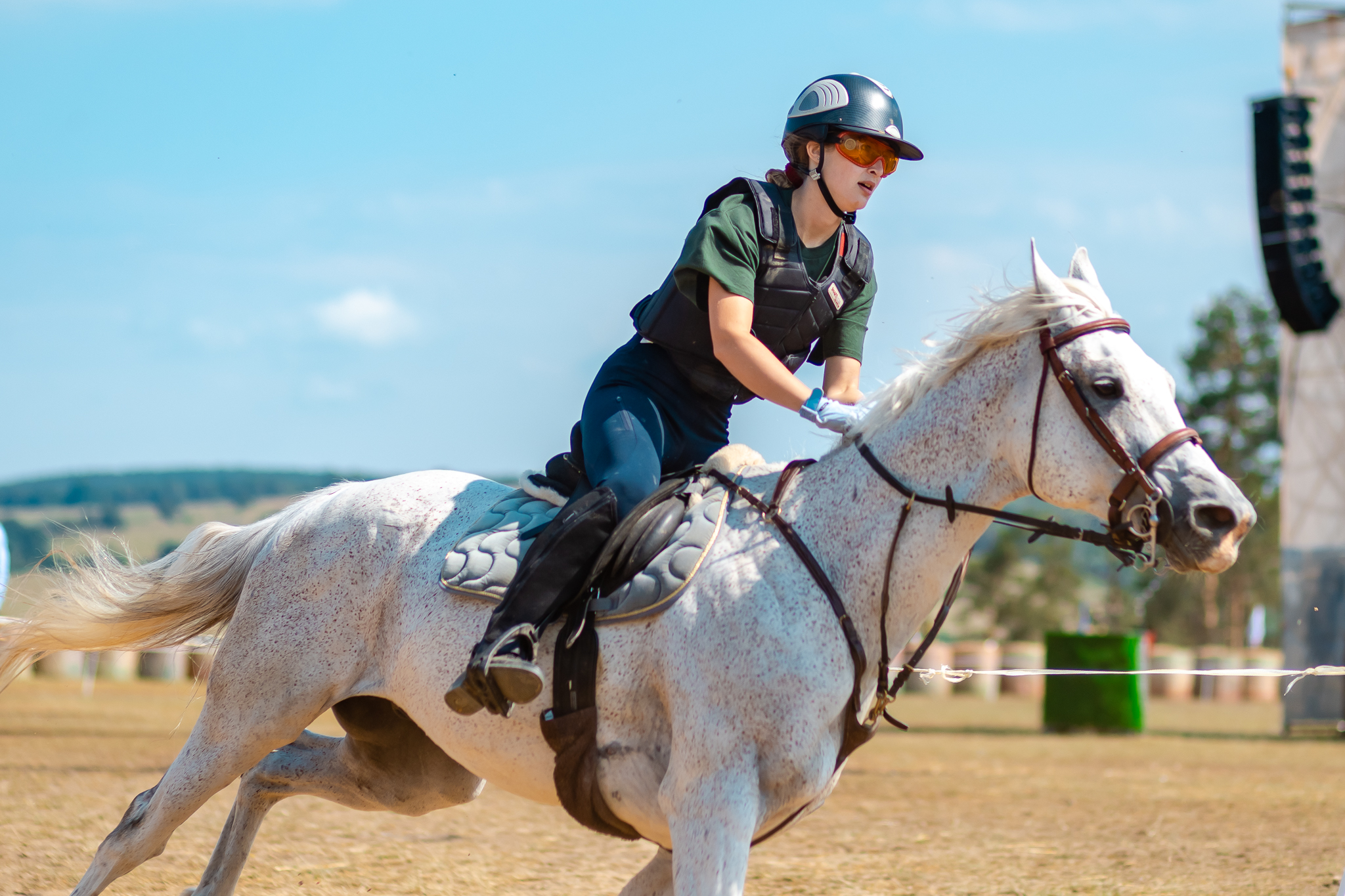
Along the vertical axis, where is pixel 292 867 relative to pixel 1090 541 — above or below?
below

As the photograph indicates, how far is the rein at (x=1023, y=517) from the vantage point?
3.65 metres

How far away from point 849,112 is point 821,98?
0.13 meters

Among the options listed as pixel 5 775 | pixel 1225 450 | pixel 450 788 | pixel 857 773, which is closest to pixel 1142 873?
pixel 450 788

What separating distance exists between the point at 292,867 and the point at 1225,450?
59.2 m

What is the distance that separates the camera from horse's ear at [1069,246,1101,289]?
410 centimetres

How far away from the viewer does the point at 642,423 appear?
4484mm

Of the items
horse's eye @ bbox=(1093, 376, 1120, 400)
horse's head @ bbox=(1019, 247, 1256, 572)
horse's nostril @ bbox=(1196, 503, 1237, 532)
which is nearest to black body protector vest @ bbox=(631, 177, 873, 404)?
horse's head @ bbox=(1019, 247, 1256, 572)

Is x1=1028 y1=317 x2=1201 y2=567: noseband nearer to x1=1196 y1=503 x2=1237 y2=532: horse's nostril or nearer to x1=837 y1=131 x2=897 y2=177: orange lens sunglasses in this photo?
x1=1196 y1=503 x2=1237 y2=532: horse's nostril

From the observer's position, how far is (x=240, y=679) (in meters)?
4.73

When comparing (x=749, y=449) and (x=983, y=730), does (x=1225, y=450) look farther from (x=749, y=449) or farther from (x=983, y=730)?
(x=749, y=449)

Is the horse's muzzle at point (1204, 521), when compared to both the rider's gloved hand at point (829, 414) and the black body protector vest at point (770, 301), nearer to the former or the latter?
the rider's gloved hand at point (829, 414)

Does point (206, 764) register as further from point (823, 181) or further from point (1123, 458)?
point (1123, 458)

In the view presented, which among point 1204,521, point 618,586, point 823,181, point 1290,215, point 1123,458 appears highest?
point 1290,215

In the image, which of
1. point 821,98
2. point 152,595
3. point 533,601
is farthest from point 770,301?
point 152,595
